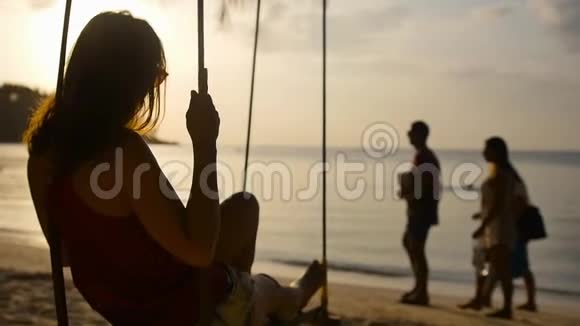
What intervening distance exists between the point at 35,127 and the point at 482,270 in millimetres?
4759

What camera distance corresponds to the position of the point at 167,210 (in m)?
1.91

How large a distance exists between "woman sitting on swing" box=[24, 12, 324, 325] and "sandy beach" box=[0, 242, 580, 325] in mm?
3956

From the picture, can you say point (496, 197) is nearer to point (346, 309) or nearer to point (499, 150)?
point (499, 150)

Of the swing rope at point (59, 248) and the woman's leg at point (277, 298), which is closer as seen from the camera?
the swing rope at point (59, 248)

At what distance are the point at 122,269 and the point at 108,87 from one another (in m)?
0.37

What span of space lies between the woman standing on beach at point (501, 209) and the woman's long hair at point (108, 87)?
3.90m

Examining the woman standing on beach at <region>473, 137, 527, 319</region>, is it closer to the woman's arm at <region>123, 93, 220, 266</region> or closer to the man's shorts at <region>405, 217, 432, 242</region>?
the man's shorts at <region>405, 217, 432, 242</region>

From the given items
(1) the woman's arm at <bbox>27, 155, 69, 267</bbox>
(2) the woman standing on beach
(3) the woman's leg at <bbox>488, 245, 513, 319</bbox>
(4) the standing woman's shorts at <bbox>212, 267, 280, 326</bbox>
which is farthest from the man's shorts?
(1) the woman's arm at <bbox>27, 155, 69, 267</bbox>

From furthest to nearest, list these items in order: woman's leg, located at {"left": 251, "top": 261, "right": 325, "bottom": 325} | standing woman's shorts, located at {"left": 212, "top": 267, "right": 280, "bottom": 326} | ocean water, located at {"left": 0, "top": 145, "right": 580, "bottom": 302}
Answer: ocean water, located at {"left": 0, "top": 145, "right": 580, "bottom": 302} → woman's leg, located at {"left": 251, "top": 261, "right": 325, "bottom": 325} → standing woman's shorts, located at {"left": 212, "top": 267, "right": 280, "bottom": 326}

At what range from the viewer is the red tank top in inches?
77.4

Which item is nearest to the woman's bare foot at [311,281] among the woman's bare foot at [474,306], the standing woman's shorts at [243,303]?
the standing woman's shorts at [243,303]

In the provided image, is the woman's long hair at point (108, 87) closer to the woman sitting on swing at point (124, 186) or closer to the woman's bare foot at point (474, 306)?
the woman sitting on swing at point (124, 186)

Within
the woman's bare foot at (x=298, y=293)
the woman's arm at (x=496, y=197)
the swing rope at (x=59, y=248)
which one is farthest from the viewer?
the woman's arm at (x=496, y=197)

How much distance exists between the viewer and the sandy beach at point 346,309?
6082mm
